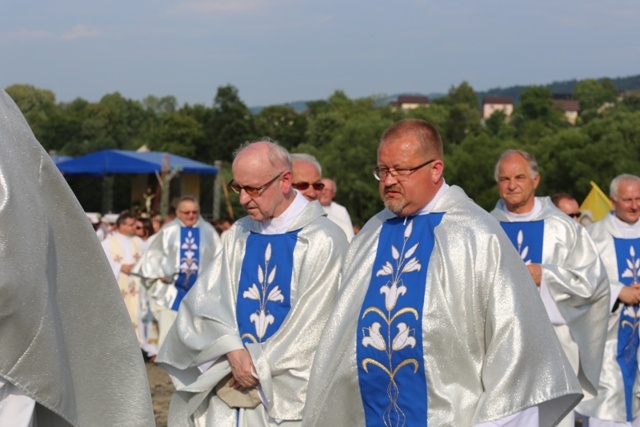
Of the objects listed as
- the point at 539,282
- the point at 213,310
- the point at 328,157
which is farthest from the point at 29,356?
the point at 328,157

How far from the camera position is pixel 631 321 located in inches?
351

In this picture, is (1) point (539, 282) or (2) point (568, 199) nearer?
(1) point (539, 282)

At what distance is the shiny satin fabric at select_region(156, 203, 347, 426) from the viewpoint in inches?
241

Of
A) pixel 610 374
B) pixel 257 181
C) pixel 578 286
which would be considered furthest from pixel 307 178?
pixel 610 374

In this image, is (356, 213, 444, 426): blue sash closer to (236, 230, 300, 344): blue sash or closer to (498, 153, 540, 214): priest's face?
(236, 230, 300, 344): blue sash

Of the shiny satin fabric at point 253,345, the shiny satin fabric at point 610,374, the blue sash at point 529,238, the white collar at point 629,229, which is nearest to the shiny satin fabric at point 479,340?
the shiny satin fabric at point 253,345

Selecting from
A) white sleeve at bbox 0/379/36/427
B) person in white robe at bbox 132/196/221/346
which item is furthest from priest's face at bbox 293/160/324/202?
person in white robe at bbox 132/196/221/346

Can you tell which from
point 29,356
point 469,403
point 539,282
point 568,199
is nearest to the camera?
point 29,356

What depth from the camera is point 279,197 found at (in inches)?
252

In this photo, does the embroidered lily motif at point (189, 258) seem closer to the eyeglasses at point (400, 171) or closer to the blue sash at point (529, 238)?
the blue sash at point (529, 238)

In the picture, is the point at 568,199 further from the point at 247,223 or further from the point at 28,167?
the point at 28,167

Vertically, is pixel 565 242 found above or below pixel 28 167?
below

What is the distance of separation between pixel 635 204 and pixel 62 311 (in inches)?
247

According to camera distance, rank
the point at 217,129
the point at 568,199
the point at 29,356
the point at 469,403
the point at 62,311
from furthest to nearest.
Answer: the point at 217,129 < the point at 568,199 < the point at 469,403 < the point at 62,311 < the point at 29,356
